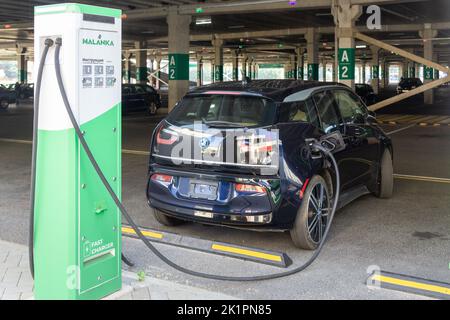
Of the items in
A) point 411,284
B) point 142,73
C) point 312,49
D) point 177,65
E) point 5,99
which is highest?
point 312,49

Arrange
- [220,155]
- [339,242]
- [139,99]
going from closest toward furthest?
[220,155]
[339,242]
[139,99]

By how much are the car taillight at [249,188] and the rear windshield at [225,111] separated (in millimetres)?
585

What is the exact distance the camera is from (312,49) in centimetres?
3397

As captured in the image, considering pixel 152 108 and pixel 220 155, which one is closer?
pixel 220 155

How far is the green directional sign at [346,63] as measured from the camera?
1927cm

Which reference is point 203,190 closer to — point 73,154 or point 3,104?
point 73,154

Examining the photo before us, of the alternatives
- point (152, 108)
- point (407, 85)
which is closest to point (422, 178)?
point (152, 108)

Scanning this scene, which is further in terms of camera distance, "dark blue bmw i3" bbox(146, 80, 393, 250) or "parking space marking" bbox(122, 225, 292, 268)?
"dark blue bmw i3" bbox(146, 80, 393, 250)

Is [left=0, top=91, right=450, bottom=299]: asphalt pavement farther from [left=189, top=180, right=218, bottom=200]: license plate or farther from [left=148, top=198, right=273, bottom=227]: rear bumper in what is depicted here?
[left=189, top=180, right=218, bottom=200]: license plate

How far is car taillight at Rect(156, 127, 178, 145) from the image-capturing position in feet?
18.1

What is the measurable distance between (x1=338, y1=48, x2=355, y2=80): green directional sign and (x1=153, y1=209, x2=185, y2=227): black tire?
14.5 metres

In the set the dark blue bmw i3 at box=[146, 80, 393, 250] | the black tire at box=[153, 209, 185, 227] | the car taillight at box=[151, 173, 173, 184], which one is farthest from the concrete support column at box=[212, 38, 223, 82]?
the car taillight at box=[151, 173, 173, 184]

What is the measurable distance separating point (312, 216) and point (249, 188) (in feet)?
2.49

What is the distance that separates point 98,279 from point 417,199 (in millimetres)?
5064
